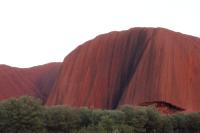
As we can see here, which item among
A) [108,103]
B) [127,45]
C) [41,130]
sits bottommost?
[41,130]

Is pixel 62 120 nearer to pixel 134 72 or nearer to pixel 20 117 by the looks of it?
pixel 20 117

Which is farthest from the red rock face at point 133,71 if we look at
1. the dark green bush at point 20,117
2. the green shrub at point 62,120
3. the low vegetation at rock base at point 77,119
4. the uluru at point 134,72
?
the dark green bush at point 20,117

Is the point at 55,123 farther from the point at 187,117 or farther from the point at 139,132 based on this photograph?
the point at 187,117

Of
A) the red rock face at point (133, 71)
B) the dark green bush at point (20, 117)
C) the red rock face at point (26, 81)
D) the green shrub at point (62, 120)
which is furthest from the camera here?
the red rock face at point (26, 81)

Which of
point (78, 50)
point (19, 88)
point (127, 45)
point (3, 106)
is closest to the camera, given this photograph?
point (3, 106)

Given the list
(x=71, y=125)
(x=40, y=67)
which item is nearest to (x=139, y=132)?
(x=71, y=125)

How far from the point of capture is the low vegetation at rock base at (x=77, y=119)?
4206cm

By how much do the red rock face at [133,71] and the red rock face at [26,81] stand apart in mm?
13898

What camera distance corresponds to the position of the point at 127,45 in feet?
273

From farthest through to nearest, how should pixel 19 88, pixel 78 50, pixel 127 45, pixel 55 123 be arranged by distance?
pixel 19 88
pixel 78 50
pixel 127 45
pixel 55 123

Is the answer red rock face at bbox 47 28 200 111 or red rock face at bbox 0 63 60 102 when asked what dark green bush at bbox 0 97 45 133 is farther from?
red rock face at bbox 0 63 60 102

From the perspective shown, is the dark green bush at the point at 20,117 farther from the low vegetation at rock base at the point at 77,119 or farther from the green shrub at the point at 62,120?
the green shrub at the point at 62,120

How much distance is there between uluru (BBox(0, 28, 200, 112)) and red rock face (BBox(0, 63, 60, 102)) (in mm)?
13537

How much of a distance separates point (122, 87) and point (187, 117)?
28367 millimetres
